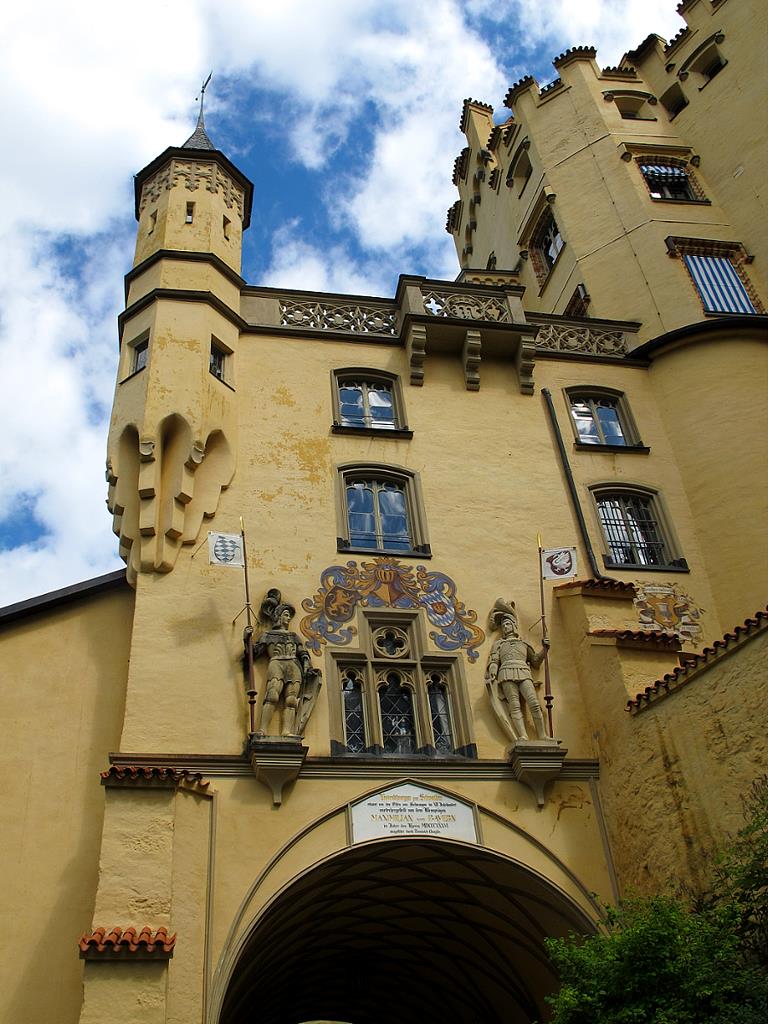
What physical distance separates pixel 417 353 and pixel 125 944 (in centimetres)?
1105

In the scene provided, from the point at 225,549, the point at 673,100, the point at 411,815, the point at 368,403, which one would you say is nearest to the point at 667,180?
the point at 673,100

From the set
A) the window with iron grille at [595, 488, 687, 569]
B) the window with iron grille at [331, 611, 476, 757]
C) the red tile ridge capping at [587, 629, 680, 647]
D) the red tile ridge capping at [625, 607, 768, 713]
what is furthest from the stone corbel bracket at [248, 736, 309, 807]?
the window with iron grille at [595, 488, 687, 569]

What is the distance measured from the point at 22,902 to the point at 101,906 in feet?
5.65

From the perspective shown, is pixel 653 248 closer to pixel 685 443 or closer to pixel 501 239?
pixel 685 443

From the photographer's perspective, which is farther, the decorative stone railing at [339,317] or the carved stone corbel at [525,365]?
the decorative stone railing at [339,317]

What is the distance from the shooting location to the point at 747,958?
9.81m

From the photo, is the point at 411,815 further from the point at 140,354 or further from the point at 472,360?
the point at 140,354

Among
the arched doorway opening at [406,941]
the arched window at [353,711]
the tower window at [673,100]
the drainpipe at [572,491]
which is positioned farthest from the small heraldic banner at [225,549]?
the tower window at [673,100]

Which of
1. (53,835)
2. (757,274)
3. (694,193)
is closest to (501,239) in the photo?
(694,193)

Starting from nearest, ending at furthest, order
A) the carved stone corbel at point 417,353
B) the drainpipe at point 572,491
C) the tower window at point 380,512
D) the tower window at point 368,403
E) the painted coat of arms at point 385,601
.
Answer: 1. the painted coat of arms at point 385,601
2. the tower window at point 380,512
3. the drainpipe at point 572,491
4. the tower window at point 368,403
5. the carved stone corbel at point 417,353

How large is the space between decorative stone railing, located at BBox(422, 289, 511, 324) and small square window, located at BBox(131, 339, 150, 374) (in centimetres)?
Result: 523

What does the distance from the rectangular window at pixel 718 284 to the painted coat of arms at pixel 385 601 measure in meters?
9.74

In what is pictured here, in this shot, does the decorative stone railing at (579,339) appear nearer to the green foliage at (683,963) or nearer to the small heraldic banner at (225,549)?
the small heraldic banner at (225,549)

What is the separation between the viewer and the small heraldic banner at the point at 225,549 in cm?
1418
